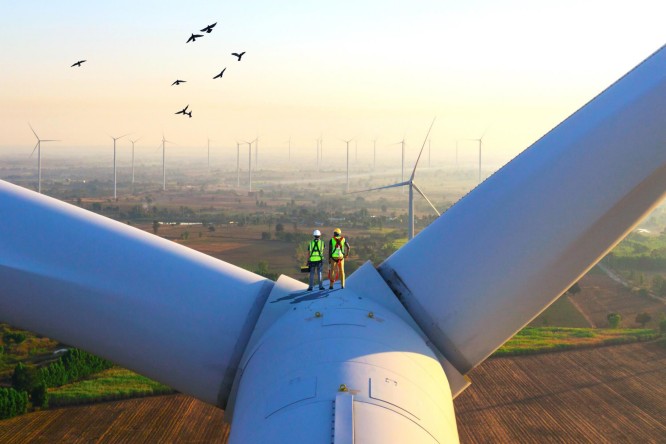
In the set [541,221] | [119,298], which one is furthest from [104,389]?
[541,221]

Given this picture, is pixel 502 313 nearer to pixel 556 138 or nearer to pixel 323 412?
pixel 556 138

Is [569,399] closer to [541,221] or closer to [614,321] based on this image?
[614,321]

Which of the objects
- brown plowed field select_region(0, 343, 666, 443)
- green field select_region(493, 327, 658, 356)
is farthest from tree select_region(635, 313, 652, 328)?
brown plowed field select_region(0, 343, 666, 443)

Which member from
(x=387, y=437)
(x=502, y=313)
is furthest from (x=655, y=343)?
(x=387, y=437)

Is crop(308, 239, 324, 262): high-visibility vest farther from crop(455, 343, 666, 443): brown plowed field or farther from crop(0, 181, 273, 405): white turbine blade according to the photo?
crop(455, 343, 666, 443): brown plowed field

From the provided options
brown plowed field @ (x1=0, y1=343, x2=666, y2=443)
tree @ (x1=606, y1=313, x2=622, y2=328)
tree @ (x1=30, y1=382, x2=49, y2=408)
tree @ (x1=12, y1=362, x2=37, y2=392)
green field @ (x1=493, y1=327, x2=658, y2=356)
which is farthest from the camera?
tree @ (x1=606, y1=313, x2=622, y2=328)

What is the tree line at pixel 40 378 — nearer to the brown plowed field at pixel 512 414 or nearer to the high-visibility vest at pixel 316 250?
the brown plowed field at pixel 512 414
